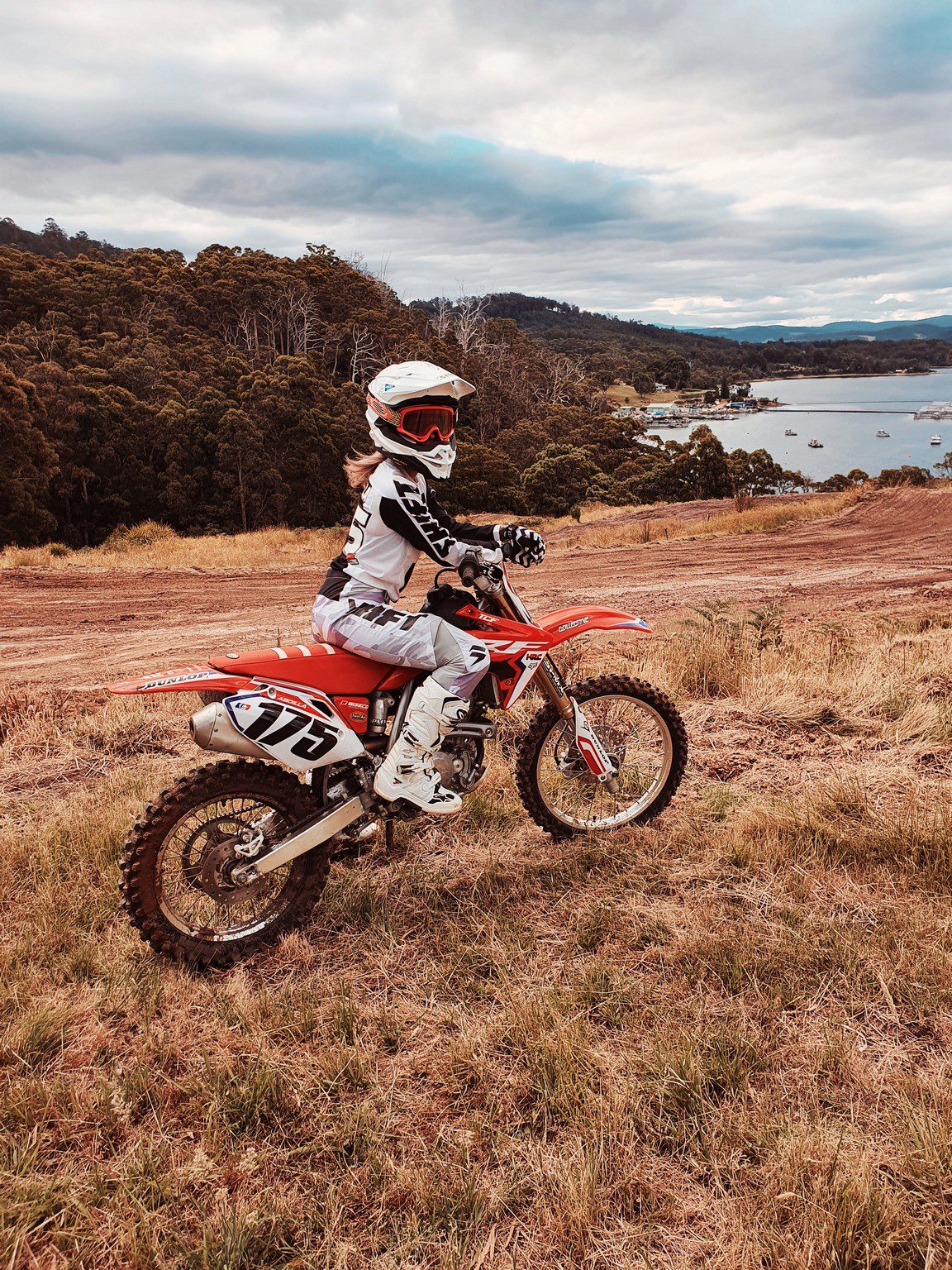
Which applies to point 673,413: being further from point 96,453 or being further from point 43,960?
point 43,960

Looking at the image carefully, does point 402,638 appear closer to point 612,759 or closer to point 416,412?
point 416,412

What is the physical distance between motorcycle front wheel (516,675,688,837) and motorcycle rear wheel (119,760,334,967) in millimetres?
1305

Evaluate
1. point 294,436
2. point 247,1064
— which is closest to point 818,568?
point 247,1064

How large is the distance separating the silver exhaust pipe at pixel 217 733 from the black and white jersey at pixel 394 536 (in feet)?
2.58

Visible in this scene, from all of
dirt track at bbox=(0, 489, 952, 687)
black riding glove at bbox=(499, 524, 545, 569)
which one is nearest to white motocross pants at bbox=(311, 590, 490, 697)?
black riding glove at bbox=(499, 524, 545, 569)

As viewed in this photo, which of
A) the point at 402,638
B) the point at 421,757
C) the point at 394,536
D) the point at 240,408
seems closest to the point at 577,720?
the point at 421,757

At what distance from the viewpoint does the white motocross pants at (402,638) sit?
3807 mm

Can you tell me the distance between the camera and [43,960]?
11.7 ft

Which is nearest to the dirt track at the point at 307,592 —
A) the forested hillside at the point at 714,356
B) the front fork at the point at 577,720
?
the front fork at the point at 577,720

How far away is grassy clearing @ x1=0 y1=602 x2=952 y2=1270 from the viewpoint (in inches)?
93.4

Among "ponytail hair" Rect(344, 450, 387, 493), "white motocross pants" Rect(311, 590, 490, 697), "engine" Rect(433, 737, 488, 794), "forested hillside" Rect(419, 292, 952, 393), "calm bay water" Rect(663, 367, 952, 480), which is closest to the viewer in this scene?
"white motocross pants" Rect(311, 590, 490, 697)

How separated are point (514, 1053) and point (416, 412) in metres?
2.79

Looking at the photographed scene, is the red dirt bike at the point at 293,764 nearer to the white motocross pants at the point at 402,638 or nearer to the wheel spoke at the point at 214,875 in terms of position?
the wheel spoke at the point at 214,875

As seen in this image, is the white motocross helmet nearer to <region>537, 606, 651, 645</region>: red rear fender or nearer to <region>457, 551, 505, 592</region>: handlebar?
<region>457, 551, 505, 592</region>: handlebar
